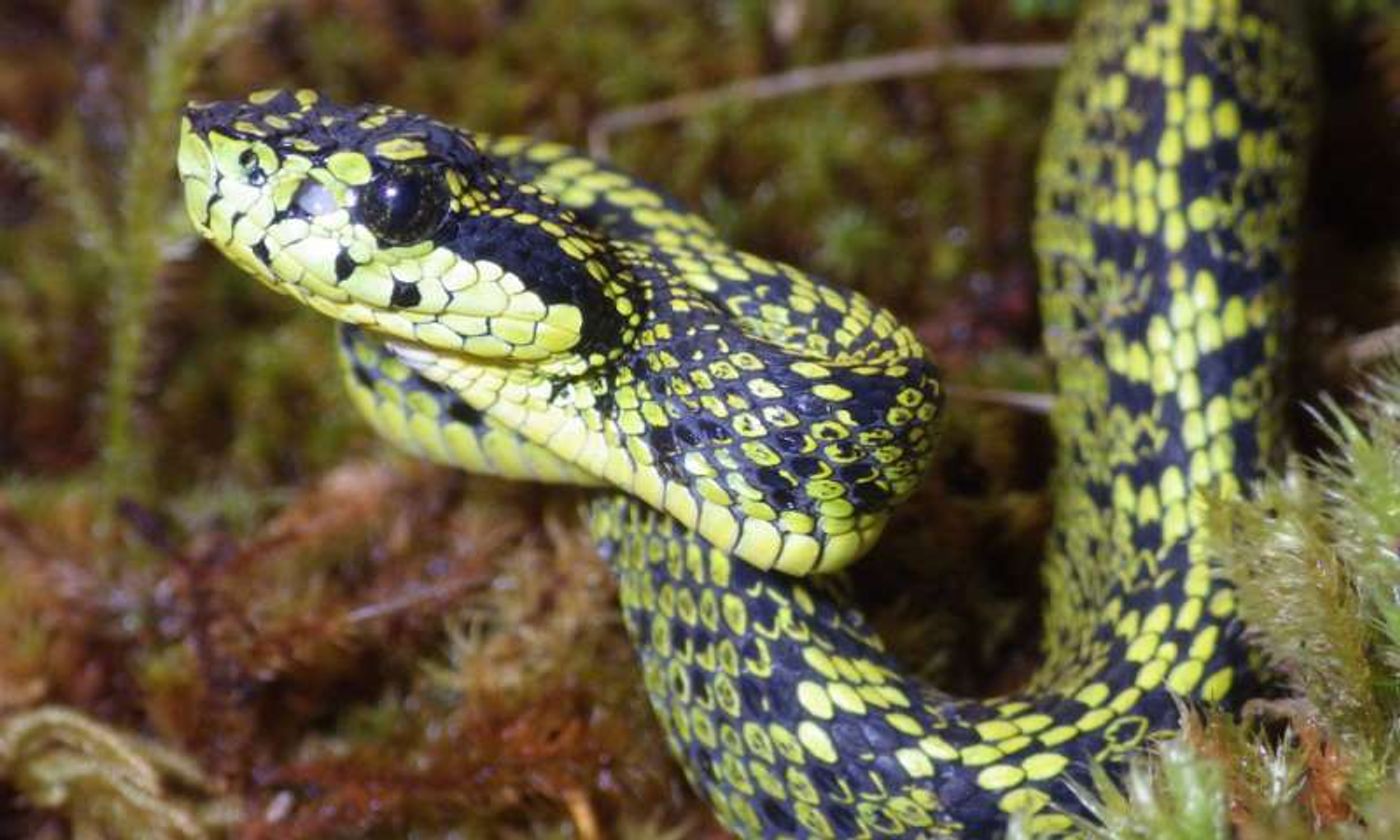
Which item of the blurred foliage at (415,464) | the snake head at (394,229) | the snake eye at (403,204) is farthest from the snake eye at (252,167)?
the blurred foliage at (415,464)

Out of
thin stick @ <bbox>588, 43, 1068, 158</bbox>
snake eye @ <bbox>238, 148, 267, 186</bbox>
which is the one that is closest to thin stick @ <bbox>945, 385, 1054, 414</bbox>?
thin stick @ <bbox>588, 43, 1068, 158</bbox>

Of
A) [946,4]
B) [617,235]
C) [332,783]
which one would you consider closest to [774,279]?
[617,235]

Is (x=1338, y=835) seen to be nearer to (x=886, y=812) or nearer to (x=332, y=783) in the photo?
(x=886, y=812)

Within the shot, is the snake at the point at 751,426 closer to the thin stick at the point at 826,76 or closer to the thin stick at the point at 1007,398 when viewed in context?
the thin stick at the point at 1007,398

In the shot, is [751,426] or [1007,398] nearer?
[751,426]

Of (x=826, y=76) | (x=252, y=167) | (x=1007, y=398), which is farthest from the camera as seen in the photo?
(x=826, y=76)

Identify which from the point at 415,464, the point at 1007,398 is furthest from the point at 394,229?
the point at 1007,398

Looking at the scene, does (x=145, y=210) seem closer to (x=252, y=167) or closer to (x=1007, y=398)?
(x=252, y=167)
